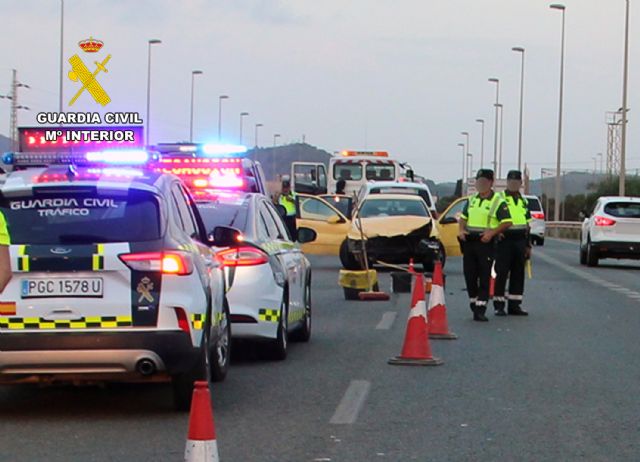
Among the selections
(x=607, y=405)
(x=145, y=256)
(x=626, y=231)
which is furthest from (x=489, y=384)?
(x=626, y=231)

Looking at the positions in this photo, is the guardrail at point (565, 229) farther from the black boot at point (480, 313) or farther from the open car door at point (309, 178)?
the black boot at point (480, 313)

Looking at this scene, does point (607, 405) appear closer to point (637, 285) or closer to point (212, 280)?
point (212, 280)

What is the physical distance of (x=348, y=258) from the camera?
25.8m

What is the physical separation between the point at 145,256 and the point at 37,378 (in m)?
1.09

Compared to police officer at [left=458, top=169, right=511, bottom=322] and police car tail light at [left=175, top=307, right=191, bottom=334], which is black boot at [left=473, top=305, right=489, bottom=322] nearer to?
police officer at [left=458, top=169, right=511, bottom=322]

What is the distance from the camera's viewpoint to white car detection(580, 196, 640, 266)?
32.4m

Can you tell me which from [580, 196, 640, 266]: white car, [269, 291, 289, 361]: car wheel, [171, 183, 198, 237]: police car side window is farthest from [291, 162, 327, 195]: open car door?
[171, 183, 198, 237]: police car side window

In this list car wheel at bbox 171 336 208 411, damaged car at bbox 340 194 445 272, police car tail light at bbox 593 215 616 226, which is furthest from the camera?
police car tail light at bbox 593 215 616 226

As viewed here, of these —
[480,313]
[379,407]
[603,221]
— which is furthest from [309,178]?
[379,407]

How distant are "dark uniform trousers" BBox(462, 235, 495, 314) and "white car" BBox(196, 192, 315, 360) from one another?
3863mm

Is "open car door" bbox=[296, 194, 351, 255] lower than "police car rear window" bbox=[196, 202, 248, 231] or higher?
lower

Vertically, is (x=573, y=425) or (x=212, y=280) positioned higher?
(x=212, y=280)

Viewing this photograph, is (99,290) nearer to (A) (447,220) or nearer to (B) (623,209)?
(A) (447,220)

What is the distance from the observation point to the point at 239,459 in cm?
796
